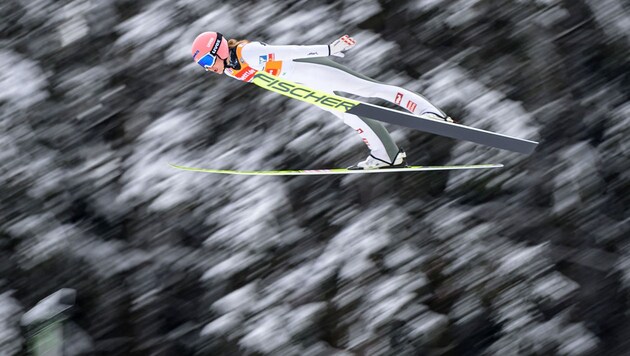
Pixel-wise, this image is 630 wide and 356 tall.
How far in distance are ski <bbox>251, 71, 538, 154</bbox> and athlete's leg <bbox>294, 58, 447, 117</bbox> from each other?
0.31 ft

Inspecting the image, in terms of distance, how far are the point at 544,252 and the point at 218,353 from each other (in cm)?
285

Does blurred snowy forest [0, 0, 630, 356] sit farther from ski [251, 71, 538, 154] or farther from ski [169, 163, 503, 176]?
ski [251, 71, 538, 154]

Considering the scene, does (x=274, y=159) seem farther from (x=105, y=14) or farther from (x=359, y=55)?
(x=105, y=14)

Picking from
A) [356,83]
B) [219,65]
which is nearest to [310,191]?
[356,83]

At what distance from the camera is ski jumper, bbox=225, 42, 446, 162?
6.84 meters

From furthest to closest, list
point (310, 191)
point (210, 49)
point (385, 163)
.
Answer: point (310, 191) < point (385, 163) < point (210, 49)

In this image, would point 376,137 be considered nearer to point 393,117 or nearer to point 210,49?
point 393,117

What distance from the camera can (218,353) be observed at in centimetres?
960

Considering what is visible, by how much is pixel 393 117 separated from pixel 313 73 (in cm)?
57

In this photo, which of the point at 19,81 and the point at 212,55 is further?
the point at 19,81

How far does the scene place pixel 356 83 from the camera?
7.12 meters

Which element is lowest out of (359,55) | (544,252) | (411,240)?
(544,252)

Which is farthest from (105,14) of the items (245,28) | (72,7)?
(245,28)

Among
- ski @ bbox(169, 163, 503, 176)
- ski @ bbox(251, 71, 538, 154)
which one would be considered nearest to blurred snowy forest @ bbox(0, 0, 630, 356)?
ski @ bbox(169, 163, 503, 176)
